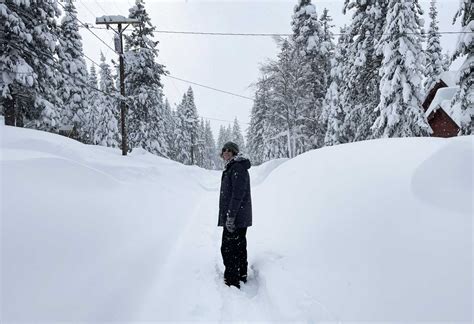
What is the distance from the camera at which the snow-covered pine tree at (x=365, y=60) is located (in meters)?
15.2

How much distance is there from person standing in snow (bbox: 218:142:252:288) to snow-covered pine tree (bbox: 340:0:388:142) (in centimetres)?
1273

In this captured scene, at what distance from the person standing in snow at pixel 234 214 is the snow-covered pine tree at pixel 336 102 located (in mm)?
16907

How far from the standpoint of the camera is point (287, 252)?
4238mm

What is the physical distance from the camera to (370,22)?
15.5 metres

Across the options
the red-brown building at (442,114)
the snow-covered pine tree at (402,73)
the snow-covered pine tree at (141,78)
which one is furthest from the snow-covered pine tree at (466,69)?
the snow-covered pine tree at (141,78)

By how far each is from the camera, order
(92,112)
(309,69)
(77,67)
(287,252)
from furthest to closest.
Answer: (92,112), (77,67), (309,69), (287,252)

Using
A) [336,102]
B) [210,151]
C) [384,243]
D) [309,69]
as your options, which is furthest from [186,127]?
[384,243]

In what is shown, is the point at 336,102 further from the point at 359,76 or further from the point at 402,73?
the point at 402,73

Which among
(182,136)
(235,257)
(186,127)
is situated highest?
(186,127)

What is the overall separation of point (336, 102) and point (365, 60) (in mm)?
5289

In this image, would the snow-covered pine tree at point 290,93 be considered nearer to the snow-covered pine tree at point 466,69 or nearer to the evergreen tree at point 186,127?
the snow-covered pine tree at point 466,69

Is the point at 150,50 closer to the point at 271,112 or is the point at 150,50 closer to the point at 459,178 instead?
the point at 271,112

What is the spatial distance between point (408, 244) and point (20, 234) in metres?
3.51

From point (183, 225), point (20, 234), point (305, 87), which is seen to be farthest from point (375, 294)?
point (305, 87)
